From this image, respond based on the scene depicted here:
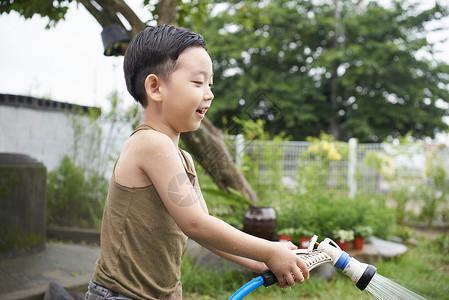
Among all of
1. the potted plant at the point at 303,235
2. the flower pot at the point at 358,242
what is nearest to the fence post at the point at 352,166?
the flower pot at the point at 358,242

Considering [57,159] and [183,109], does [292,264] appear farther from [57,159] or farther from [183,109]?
[57,159]

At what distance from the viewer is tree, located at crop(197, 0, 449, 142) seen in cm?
1800

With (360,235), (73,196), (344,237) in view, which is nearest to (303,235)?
(344,237)

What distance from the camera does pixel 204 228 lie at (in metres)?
1.13

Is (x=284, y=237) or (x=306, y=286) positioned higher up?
(x=284, y=237)

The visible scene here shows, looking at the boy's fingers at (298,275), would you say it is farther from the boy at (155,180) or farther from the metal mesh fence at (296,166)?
the metal mesh fence at (296,166)

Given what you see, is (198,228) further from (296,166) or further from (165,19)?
(296,166)

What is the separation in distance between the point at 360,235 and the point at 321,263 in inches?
130

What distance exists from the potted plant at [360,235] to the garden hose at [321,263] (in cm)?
320

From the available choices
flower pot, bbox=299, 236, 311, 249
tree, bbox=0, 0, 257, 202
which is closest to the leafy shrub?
tree, bbox=0, 0, 257, 202

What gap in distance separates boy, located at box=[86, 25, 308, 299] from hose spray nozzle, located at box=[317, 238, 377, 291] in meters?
0.14

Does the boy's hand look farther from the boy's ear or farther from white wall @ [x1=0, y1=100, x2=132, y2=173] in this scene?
white wall @ [x1=0, y1=100, x2=132, y2=173]

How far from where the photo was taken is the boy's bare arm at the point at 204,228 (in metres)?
1.12

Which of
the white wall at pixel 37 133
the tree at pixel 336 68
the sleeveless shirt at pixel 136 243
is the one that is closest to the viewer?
the sleeveless shirt at pixel 136 243
